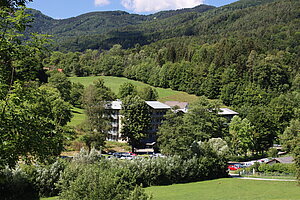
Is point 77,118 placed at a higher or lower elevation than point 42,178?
higher

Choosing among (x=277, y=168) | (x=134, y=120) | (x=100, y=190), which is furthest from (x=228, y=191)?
(x=134, y=120)

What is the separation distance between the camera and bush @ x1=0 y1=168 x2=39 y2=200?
27.3m

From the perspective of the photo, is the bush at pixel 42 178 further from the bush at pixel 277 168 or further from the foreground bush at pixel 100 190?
the bush at pixel 277 168

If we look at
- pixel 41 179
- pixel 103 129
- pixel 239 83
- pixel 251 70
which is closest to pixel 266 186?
pixel 41 179

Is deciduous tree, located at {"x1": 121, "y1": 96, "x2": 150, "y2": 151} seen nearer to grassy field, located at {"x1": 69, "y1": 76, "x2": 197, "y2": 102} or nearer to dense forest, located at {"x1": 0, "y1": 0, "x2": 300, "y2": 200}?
dense forest, located at {"x1": 0, "y1": 0, "x2": 300, "y2": 200}

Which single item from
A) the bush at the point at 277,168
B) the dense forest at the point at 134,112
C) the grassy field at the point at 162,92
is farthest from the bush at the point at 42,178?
the grassy field at the point at 162,92

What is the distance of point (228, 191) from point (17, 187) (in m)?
21.5

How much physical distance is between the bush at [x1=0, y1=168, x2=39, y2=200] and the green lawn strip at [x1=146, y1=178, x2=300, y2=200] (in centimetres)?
1221

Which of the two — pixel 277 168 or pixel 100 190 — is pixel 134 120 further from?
pixel 100 190

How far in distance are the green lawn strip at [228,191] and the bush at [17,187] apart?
12206mm

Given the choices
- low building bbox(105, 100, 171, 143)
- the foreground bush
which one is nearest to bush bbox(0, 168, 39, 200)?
the foreground bush

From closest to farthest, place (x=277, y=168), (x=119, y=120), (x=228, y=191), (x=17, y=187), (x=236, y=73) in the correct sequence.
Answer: (x=17, y=187)
(x=228, y=191)
(x=277, y=168)
(x=119, y=120)
(x=236, y=73)

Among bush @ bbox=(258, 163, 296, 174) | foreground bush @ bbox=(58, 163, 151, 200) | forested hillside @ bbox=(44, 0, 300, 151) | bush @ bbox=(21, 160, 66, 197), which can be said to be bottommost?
bush @ bbox=(258, 163, 296, 174)

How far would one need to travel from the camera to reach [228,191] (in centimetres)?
3173
